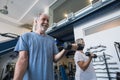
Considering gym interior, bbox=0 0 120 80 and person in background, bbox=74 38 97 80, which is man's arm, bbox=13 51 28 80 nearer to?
gym interior, bbox=0 0 120 80

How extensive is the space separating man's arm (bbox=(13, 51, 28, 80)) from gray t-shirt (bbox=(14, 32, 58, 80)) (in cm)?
4

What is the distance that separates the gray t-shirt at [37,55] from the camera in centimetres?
123

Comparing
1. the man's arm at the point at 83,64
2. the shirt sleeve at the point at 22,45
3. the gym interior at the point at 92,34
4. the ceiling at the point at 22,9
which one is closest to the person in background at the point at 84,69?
the man's arm at the point at 83,64

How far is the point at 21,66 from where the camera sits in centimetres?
119

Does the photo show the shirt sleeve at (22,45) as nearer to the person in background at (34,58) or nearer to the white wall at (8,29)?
the person in background at (34,58)

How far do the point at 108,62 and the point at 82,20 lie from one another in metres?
1.23

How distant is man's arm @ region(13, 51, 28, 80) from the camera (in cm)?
115

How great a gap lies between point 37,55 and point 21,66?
0.19 m

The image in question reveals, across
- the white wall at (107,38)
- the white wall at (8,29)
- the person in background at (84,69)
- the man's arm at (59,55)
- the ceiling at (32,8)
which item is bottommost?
the person in background at (84,69)

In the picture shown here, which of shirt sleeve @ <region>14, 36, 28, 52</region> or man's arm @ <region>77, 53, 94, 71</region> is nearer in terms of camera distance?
shirt sleeve @ <region>14, 36, 28, 52</region>

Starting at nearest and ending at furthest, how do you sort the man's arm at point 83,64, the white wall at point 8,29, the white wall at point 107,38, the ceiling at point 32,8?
the man's arm at point 83,64
the white wall at point 107,38
the ceiling at point 32,8
the white wall at point 8,29

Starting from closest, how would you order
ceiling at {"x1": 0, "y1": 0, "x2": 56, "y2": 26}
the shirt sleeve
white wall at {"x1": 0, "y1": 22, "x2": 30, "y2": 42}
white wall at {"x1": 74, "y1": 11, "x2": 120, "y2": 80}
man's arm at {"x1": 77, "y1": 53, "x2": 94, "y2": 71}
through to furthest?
the shirt sleeve
man's arm at {"x1": 77, "y1": 53, "x2": 94, "y2": 71}
white wall at {"x1": 74, "y1": 11, "x2": 120, "y2": 80}
ceiling at {"x1": 0, "y1": 0, "x2": 56, "y2": 26}
white wall at {"x1": 0, "y1": 22, "x2": 30, "y2": 42}

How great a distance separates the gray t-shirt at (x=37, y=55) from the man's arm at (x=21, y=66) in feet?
0.13

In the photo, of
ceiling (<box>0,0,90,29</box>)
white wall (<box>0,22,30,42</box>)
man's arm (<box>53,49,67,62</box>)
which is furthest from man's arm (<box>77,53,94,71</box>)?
white wall (<box>0,22,30,42</box>)
